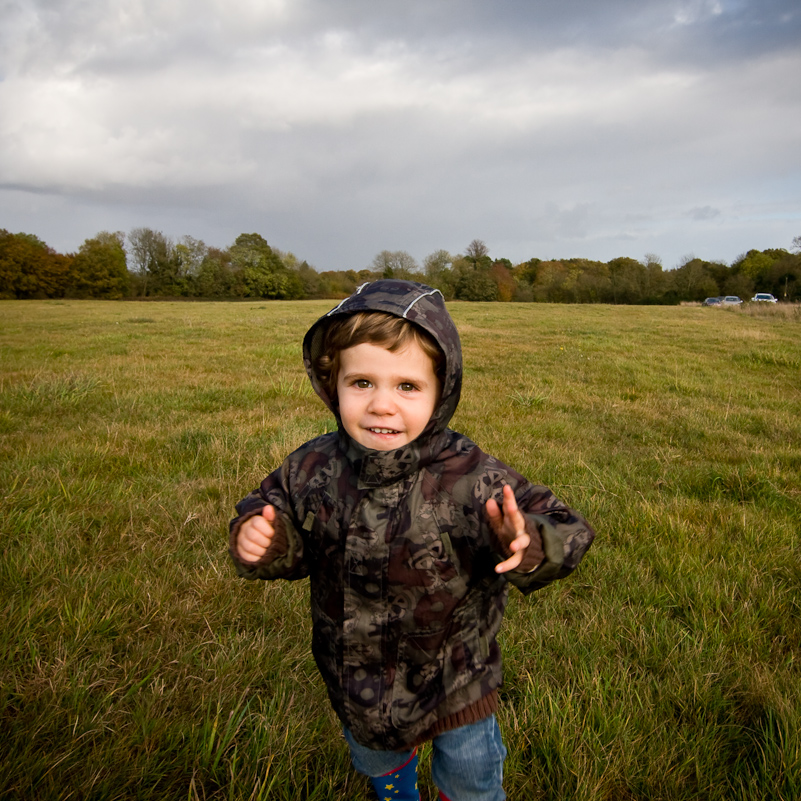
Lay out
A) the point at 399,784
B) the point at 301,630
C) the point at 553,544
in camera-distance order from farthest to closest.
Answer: the point at 301,630 → the point at 399,784 → the point at 553,544

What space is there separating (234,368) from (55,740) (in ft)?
27.6

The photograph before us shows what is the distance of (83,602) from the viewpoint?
247cm

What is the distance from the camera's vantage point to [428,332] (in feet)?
5.25

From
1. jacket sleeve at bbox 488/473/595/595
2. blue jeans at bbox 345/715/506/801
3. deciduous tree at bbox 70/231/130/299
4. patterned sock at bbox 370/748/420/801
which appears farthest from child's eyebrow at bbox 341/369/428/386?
deciduous tree at bbox 70/231/130/299

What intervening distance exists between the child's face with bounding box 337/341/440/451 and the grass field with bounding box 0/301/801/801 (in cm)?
120

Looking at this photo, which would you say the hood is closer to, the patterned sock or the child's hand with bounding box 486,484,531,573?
the child's hand with bounding box 486,484,531,573

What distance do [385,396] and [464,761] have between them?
1139 millimetres

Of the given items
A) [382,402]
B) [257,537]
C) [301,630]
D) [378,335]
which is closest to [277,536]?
[257,537]

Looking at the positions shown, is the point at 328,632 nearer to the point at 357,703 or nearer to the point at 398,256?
the point at 357,703

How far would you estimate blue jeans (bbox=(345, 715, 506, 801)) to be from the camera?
5.23 ft

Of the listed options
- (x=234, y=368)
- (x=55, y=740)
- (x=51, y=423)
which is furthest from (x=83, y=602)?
(x=234, y=368)

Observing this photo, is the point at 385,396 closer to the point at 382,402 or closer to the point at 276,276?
the point at 382,402

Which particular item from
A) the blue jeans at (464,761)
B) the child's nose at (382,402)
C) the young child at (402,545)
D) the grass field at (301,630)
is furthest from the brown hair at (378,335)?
the grass field at (301,630)

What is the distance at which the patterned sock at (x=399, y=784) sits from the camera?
66.4 inches
